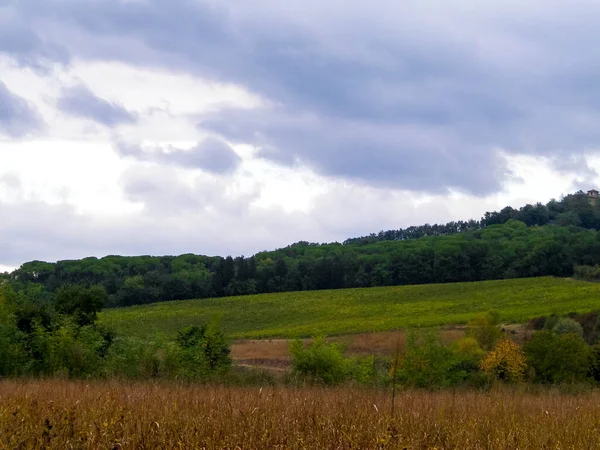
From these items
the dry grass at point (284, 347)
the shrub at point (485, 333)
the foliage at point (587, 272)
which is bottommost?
the dry grass at point (284, 347)

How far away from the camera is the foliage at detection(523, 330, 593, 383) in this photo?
119 ft

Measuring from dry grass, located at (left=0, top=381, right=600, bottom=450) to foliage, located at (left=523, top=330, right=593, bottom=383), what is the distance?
2871 cm

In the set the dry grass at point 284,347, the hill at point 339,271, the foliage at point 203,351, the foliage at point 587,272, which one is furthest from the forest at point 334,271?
the foliage at point 203,351

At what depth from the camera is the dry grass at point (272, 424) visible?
247 inches

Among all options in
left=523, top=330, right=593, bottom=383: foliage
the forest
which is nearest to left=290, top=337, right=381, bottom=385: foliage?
left=523, top=330, right=593, bottom=383: foliage

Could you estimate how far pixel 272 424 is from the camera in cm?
682

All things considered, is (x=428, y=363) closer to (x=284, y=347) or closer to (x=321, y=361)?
(x=321, y=361)

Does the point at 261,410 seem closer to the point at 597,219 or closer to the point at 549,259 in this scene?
the point at 549,259

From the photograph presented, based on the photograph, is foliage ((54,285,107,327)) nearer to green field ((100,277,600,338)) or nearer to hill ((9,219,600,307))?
green field ((100,277,600,338))

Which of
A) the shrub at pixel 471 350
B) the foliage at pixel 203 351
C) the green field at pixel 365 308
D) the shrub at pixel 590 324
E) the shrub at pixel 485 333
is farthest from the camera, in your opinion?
the green field at pixel 365 308

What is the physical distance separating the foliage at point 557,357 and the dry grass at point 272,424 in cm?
2871

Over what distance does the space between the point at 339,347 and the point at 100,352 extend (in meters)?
10.0

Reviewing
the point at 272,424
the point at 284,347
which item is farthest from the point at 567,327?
the point at 272,424

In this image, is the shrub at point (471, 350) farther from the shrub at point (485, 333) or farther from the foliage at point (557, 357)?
the foliage at point (557, 357)
